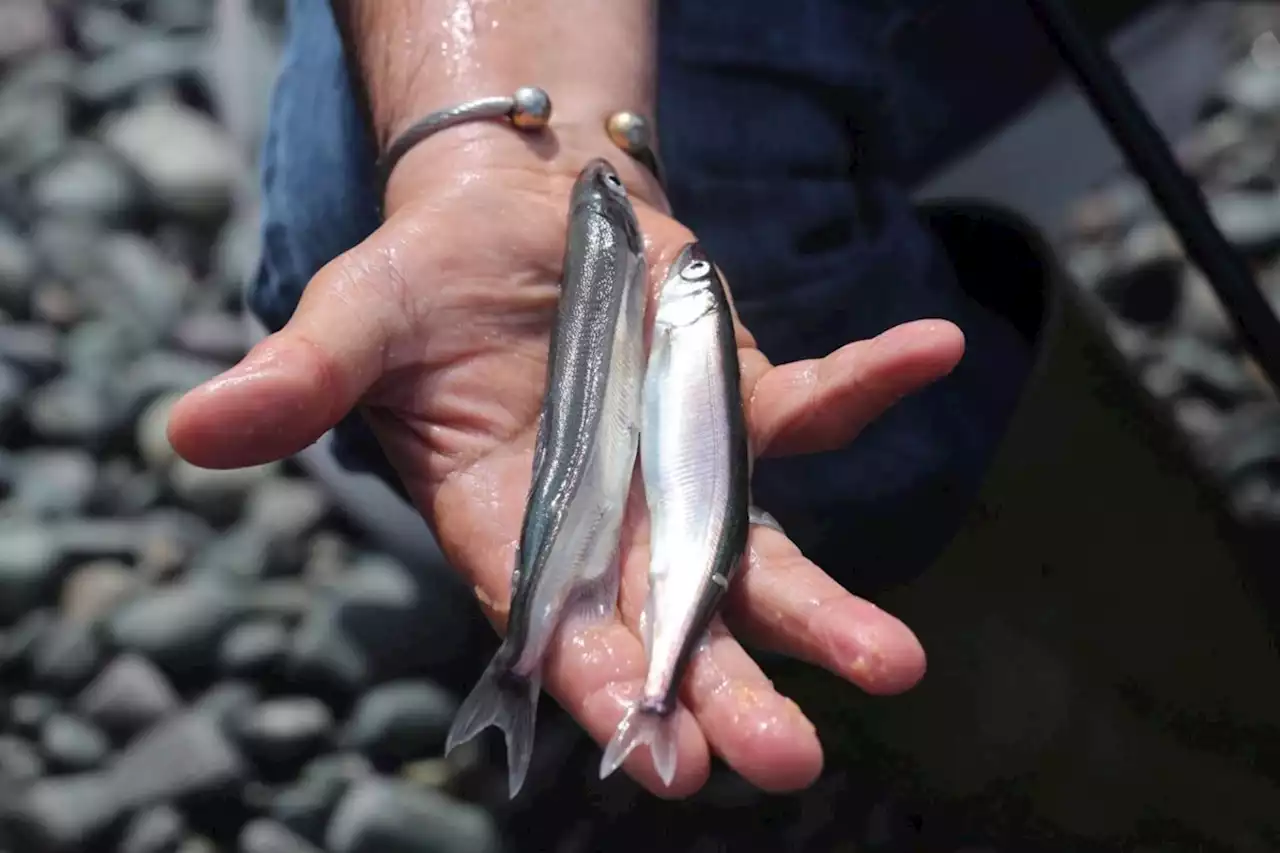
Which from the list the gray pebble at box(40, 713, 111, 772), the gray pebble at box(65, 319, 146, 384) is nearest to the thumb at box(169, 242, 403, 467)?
the gray pebble at box(40, 713, 111, 772)

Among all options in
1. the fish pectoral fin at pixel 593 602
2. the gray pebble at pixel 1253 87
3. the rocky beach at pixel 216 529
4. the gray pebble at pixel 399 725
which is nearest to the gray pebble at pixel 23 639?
the rocky beach at pixel 216 529

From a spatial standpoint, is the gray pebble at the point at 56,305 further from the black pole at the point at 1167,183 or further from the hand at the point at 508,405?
the black pole at the point at 1167,183

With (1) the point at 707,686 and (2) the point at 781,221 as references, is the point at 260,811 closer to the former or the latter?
(1) the point at 707,686

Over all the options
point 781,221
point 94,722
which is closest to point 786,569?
point 781,221

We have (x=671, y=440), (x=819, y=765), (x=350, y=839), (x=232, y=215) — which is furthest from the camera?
(x=232, y=215)

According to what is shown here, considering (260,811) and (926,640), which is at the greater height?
(926,640)

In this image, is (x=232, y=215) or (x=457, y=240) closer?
(x=457, y=240)
